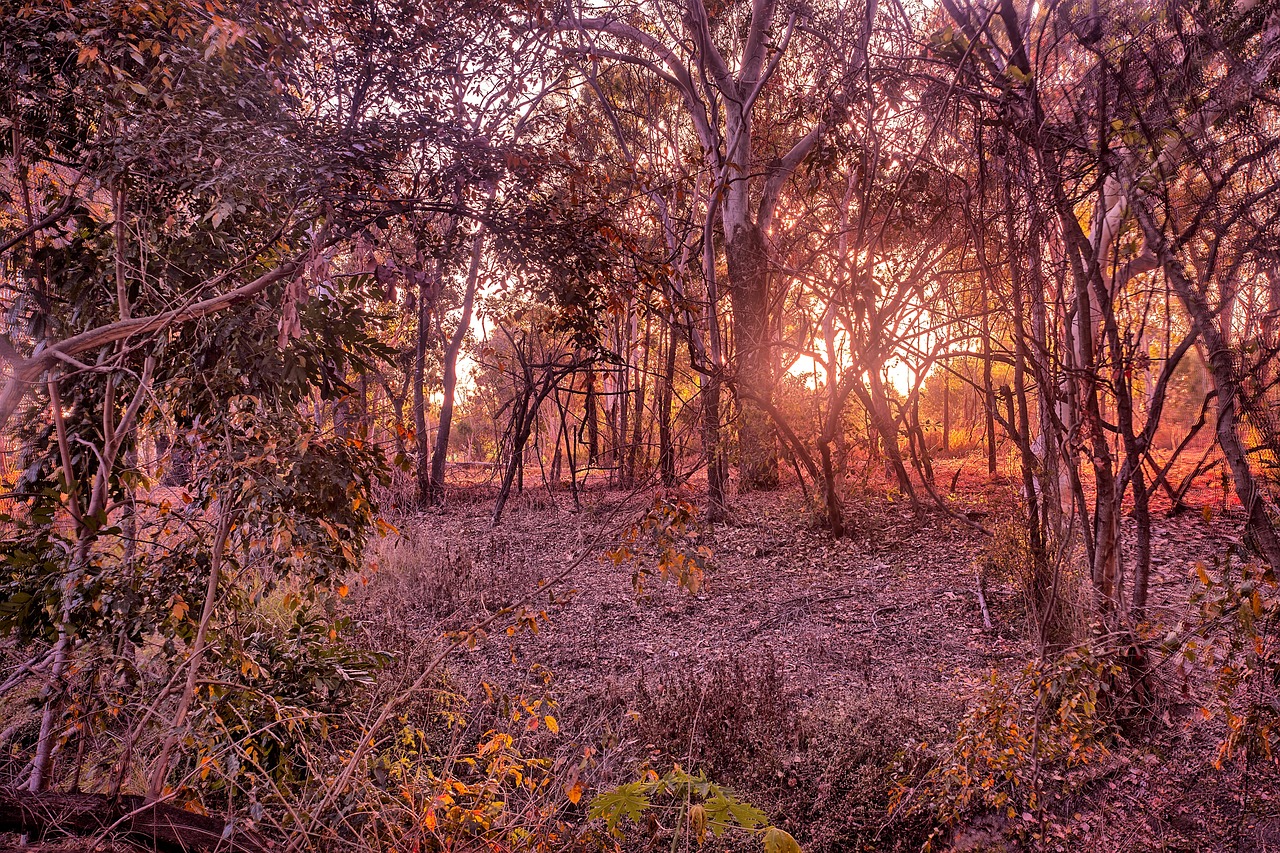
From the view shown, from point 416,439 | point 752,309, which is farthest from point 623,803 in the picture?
point 752,309

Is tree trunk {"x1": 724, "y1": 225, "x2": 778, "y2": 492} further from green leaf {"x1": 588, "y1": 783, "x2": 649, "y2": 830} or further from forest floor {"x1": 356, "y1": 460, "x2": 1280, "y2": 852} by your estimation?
green leaf {"x1": 588, "y1": 783, "x2": 649, "y2": 830}

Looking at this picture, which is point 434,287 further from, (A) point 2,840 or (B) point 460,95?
(A) point 2,840

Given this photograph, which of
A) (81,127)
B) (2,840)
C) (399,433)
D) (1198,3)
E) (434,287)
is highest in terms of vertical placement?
(1198,3)

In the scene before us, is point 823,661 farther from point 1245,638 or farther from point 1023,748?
point 1245,638

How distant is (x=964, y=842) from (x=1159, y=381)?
2.05m

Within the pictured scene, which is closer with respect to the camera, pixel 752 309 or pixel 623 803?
pixel 623 803

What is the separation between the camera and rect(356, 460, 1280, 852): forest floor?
3.04 meters

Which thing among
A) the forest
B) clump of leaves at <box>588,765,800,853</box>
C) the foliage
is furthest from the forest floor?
clump of leaves at <box>588,765,800,853</box>

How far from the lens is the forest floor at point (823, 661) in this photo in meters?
3.04

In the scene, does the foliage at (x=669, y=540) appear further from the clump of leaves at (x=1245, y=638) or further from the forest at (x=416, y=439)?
the clump of leaves at (x=1245, y=638)

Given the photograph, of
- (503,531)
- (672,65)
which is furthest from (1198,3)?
(503,531)

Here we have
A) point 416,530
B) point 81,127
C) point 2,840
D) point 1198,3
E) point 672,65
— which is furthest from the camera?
point 416,530

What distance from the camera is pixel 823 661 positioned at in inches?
190

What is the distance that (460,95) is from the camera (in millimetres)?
3703
